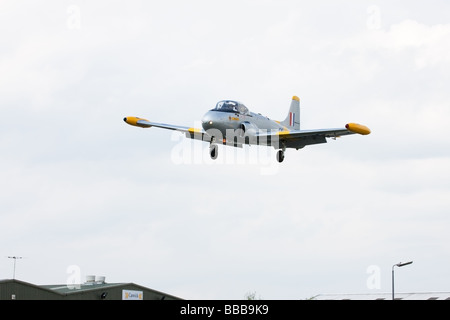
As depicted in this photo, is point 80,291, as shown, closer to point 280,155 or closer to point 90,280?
point 90,280

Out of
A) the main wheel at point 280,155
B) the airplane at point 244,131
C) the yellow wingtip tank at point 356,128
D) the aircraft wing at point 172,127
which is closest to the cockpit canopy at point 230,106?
the airplane at point 244,131

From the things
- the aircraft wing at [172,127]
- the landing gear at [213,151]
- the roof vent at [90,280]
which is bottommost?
the roof vent at [90,280]

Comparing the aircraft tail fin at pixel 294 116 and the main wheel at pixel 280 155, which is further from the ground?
the aircraft tail fin at pixel 294 116

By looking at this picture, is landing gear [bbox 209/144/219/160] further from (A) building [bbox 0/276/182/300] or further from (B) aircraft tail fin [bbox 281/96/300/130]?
(A) building [bbox 0/276/182/300]

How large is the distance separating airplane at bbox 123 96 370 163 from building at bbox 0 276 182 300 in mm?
17061

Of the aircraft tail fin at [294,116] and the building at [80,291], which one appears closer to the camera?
the building at [80,291]

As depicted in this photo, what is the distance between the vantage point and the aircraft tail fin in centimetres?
6609

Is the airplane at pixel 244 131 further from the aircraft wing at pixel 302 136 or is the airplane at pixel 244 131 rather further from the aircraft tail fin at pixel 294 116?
the aircraft tail fin at pixel 294 116

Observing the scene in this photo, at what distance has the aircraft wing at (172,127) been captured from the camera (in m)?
53.5

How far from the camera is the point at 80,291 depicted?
6844 centimetres
